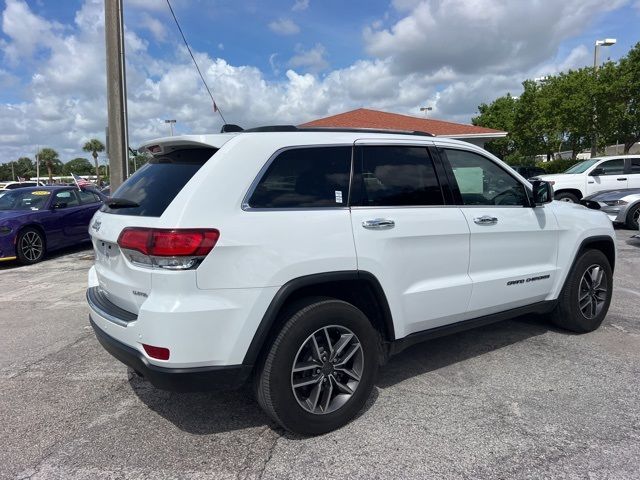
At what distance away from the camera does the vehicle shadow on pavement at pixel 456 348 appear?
4.04m

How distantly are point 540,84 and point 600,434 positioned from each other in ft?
124

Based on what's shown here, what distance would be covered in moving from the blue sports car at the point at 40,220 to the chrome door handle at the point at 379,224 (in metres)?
8.69

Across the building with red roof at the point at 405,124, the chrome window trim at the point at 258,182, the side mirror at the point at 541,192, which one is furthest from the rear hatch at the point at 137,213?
the building with red roof at the point at 405,124

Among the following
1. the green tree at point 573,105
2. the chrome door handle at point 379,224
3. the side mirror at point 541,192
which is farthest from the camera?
the green tree at point 573,105

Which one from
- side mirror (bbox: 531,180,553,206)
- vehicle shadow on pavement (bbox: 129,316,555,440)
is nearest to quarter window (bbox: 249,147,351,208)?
vehicle shadow on pavement (bbox: 129,316,555,440)

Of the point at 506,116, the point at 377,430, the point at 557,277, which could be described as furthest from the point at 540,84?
the point at 377,430

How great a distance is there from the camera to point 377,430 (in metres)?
3.13

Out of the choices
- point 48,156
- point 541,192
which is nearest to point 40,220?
point 541,192

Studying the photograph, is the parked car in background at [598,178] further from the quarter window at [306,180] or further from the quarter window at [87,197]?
the quarter window at [306,180]

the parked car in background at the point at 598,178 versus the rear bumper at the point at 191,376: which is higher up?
the parked car in background at the point at 598,178

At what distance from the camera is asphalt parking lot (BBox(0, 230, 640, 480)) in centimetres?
276

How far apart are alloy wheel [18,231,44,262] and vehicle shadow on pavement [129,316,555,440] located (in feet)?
23.2

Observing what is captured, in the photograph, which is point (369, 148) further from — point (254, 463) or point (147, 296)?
point (254, 463)

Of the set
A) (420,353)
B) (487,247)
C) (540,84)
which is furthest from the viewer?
(540,84)
